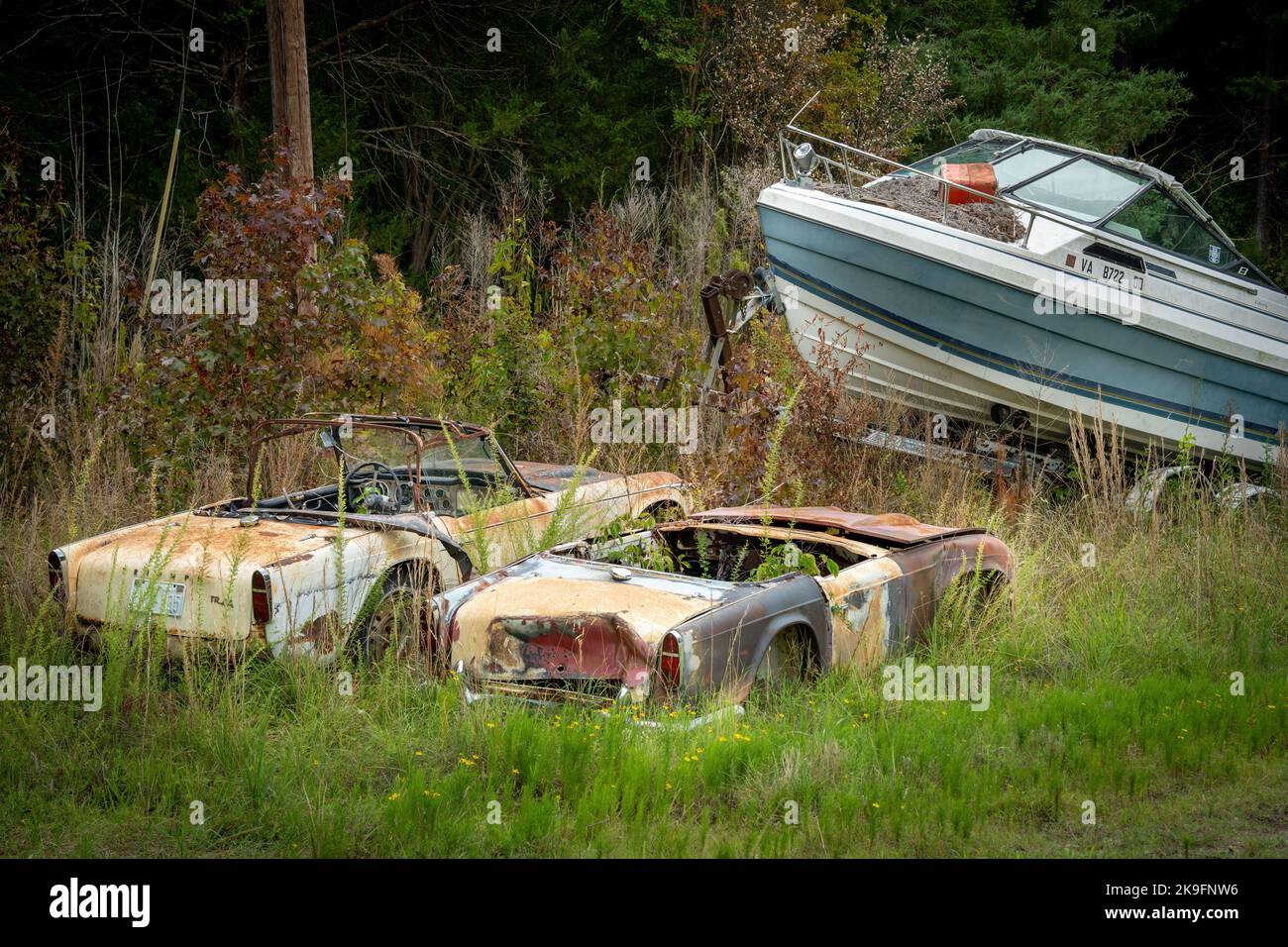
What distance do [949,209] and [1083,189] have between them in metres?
1.26

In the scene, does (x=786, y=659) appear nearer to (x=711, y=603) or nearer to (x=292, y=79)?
(x=711, y=603)

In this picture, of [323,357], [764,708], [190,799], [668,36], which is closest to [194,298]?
[323,357]

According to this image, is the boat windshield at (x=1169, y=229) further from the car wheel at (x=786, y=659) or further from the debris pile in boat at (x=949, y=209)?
the car wheel at (x=786, y=659)

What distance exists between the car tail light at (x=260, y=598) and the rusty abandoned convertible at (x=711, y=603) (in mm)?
854

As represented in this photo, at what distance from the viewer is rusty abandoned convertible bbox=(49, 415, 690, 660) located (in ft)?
18.8

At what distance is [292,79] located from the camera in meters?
10.3

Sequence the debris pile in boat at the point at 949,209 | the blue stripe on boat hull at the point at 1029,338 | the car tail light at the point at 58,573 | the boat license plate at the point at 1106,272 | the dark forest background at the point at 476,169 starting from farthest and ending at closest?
the debris pile in boat at the point at 949,209 → the blue stripe on boat hull at the point at 1029,338 → the boat license plate at the point at 1106,272 → the dark forest background at the point at 476,169 → the car tail light at the point at 58,573

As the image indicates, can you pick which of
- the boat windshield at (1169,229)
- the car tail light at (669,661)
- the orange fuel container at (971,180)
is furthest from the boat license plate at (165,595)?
the boat windshield at (1169,229)

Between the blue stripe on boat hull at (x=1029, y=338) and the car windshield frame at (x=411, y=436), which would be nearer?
the car windshield frame at (x=411, y=436)

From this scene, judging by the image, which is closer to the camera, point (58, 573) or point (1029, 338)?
point (58, 573)

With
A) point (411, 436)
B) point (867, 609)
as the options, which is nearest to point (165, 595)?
point (411, 436)

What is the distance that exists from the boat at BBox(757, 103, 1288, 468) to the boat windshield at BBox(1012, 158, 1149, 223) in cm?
2

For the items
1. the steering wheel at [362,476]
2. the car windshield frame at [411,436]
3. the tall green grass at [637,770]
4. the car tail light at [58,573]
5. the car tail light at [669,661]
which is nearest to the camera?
the tall green grass at [637,770]

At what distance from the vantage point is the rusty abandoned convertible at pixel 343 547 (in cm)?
572
